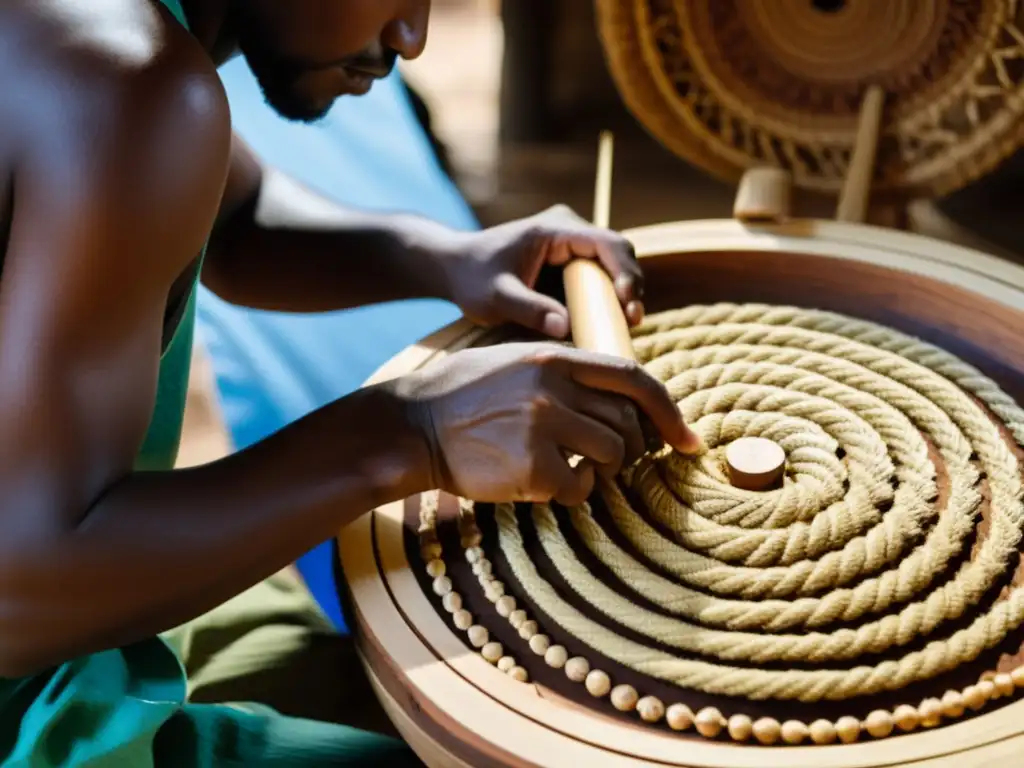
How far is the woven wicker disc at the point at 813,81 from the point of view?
93cm

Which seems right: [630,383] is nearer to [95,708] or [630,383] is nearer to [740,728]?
[740,728]

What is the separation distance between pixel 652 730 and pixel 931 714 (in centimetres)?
13

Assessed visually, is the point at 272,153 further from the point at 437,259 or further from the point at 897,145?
the point at 897,145

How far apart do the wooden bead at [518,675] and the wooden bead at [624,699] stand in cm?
5

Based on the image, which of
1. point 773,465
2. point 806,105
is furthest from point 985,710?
point 806,105

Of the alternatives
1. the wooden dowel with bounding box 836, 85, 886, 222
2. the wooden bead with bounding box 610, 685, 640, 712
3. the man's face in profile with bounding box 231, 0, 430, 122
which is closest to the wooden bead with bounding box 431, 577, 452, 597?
the wooden bead with bounding box 610, 685, 640, 712

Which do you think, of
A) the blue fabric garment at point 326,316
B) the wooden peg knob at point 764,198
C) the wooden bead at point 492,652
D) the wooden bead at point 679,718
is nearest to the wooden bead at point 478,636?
the wooden bead at point 492,652

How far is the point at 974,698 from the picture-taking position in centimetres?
52

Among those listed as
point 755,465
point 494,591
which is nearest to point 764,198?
point 755,465

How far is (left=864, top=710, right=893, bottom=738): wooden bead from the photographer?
0.51 meters

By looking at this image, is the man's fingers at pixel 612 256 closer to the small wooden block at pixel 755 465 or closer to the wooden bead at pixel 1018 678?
the small wooden block at pixel 755 465

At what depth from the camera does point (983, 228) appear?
5.43ft

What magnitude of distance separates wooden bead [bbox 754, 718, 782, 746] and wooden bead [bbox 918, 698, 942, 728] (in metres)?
0.07

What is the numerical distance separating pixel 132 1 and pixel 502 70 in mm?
1383
